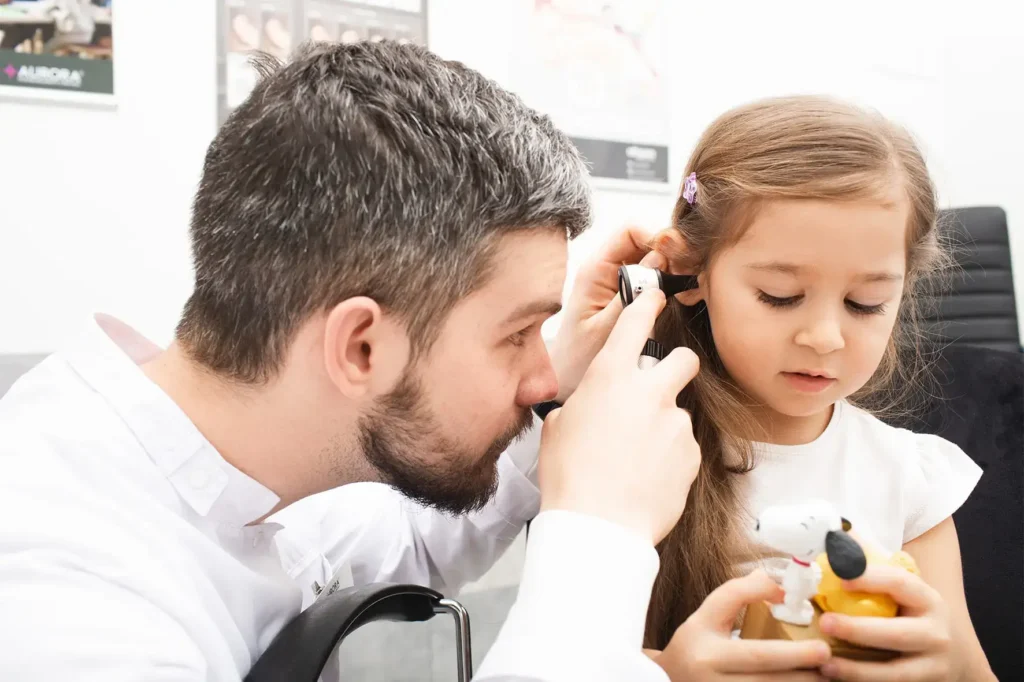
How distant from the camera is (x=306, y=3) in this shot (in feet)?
6.62

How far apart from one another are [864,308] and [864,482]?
29cm

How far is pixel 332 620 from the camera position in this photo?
0.84 meters

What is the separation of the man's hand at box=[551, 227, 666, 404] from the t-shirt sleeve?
511 millimetres

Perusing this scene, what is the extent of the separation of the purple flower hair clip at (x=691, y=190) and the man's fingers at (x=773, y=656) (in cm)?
68

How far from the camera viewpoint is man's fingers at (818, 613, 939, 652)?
74 cm

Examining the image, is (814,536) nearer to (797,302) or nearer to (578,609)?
(578,609)

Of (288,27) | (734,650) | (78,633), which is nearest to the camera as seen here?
(78,633)

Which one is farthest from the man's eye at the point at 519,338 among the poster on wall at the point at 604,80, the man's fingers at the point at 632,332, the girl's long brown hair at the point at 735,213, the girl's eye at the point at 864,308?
the poster on wall at the point at 604,80

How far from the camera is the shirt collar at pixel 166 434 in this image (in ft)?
3.00

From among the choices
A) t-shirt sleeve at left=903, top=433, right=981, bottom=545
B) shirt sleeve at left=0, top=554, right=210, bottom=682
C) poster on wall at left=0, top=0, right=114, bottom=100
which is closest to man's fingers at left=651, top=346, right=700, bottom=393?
t-shirt sleeve at left=903, top=433, right=981, bottom=545

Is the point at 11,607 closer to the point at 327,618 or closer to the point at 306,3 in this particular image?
the point at 327,618

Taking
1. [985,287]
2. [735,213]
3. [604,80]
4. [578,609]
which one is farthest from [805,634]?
[985,287]

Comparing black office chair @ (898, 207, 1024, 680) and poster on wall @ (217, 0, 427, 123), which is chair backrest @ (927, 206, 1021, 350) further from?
poster on wall @ (217, 0, 427, 123)

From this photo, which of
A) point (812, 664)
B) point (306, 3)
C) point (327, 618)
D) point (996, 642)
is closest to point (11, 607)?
→ point (327, 618)
